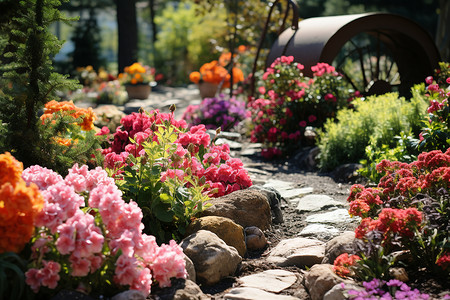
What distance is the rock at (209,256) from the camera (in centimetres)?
294

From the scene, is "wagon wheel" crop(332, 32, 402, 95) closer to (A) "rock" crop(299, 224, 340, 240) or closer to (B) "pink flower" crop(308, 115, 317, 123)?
(B) "pink flower" crop(308, 115, 317, 123)

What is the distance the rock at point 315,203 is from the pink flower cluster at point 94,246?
207 cm

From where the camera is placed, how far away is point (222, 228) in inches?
131

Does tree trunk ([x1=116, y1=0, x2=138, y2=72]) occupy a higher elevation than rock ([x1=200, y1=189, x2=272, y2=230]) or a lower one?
higher

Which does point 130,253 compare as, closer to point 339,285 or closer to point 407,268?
point 339,285

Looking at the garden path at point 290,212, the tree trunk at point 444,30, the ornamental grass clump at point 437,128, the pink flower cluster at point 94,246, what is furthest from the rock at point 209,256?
the tree trunk at point 444,30

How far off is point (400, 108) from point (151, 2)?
15689 mm

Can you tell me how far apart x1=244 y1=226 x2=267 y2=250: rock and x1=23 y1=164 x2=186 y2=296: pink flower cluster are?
3.52 feet

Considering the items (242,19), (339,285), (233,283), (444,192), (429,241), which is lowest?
(233,283)

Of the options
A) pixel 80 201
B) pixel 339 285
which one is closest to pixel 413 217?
pixel 339 285

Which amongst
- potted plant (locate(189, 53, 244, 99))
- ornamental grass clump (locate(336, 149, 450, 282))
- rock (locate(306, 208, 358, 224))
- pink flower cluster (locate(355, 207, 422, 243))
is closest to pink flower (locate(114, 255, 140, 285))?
ornamental grass clump (locate(336, 149, 450, 282))

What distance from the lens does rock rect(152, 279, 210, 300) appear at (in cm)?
250

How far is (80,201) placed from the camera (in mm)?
2467

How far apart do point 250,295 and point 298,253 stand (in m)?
0.65
